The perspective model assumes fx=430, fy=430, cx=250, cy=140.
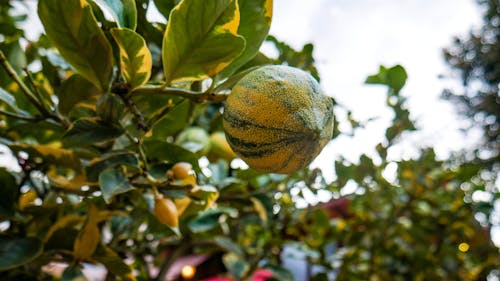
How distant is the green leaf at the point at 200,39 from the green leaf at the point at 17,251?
16.3 inches

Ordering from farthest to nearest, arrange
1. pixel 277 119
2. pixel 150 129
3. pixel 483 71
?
pixel 483 71, pixel 150 129, pixel 277 119

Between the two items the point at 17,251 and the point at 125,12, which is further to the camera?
the point at 17,251

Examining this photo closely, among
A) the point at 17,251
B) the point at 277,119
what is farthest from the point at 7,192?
the point at 277,119

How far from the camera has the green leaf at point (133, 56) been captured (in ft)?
1.90

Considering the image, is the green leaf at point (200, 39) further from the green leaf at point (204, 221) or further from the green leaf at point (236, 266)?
the green leaf at point (236, 266)

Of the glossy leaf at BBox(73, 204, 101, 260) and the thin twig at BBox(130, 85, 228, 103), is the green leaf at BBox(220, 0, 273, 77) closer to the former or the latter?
the thin twig at BBox(130, 85, 228, 103)

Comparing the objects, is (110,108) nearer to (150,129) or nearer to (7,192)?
(150,129)

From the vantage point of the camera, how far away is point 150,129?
648mm

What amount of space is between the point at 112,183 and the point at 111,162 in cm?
6

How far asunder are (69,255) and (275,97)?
61cm

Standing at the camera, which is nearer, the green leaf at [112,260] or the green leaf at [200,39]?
the green leaf at [200,39]

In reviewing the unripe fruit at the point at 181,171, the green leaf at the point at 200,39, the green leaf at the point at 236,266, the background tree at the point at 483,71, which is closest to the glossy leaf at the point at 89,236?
the unripe fruit at the point at 181,171

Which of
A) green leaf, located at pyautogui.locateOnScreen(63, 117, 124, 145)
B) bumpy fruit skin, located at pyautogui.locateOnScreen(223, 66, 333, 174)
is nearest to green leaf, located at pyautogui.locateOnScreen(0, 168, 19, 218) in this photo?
green leaf, located at pyautogui.locateOnScreen(63, 117, 124, 145)

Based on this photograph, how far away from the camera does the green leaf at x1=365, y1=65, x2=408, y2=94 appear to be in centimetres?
98
